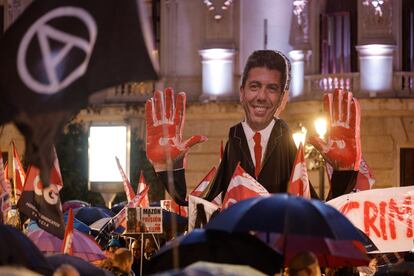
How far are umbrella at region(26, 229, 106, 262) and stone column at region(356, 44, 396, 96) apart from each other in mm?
18347

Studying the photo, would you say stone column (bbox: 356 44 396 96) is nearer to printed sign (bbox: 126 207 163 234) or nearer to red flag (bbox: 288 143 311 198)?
printed sign (bbox: 126 207 163 234)

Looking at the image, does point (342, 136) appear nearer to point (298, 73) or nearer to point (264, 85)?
point (264, 85)

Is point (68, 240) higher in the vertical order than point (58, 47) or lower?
lower

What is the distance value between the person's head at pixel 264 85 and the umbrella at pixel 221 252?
21.7 ft

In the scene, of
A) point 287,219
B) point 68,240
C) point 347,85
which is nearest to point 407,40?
point 347,85

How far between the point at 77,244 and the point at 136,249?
15.1ft

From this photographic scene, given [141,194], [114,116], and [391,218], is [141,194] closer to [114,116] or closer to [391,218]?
[391,218]

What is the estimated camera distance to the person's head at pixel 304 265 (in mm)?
11305

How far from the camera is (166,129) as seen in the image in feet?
64.7

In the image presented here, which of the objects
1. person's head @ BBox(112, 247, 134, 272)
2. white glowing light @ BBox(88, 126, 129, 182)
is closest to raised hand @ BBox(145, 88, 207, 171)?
person's head @ BBox(112, 247, 134, 272)

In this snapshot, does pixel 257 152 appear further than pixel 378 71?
No

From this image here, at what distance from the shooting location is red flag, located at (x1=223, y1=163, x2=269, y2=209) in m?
17.0

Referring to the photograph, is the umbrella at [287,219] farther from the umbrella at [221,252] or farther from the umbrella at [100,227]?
the umbrella at [100,227]

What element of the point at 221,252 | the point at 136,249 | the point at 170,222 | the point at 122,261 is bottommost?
the point at 136,249
